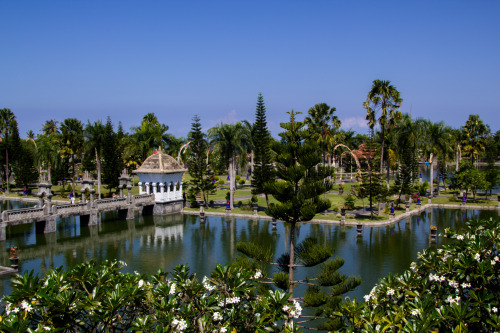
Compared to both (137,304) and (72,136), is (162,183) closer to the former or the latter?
(72,136)

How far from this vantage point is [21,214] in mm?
30438

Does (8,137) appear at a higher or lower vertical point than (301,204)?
higher

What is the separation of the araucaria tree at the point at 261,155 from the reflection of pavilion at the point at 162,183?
23.9 ft

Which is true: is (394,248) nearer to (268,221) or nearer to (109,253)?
(268,221)

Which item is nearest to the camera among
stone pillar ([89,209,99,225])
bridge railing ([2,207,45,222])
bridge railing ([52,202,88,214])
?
bridge railing ([2,207,45,222])

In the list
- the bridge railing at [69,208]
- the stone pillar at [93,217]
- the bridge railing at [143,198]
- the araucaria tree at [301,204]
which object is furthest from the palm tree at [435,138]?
the araucaria tree at [301,204]

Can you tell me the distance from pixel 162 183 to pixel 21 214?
43.3 ft

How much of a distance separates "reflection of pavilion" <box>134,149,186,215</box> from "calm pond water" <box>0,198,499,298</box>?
2.17 meters

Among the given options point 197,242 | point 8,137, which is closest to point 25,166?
point 8,137

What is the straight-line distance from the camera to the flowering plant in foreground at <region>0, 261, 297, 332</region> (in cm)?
869

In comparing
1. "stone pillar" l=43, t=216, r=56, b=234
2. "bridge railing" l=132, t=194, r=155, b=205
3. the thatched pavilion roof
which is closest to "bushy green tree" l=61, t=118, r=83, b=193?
the thatched pavilion roof

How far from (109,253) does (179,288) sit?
17937 millimetres

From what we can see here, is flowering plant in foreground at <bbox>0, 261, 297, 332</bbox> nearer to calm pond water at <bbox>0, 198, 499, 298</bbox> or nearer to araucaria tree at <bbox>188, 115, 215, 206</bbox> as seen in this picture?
calm pond water at <bbox>0, 198, 499, 298</bbox>

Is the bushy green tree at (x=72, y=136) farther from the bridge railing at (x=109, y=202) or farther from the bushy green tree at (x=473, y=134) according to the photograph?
the bushy green tree at (x=473, y=134)
